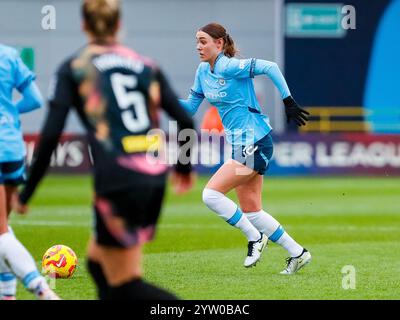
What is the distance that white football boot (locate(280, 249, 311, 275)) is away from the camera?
10367mm

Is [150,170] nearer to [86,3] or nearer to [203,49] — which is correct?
[86,3]

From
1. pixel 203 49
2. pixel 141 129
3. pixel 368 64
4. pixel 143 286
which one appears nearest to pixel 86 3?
pixel 141 129

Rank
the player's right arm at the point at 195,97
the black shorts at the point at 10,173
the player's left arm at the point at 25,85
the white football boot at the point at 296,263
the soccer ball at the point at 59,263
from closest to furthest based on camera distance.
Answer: the black shorts at the point at 10,173, the player's left arm at the point at 25,85, the soccer ball at the point at 59,263, the white football boot at the point at 296,263, the player's right arm at the point at 195,97

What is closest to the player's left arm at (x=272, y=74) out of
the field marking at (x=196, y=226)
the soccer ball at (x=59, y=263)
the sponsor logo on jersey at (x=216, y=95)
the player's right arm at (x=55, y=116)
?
the sponsor logo on jersey at (x=216, y=95)

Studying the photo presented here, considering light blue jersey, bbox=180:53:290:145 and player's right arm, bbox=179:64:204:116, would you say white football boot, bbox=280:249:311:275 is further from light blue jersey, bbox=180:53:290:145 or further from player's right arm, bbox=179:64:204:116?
player's right arm, bbox=179:64:204:116

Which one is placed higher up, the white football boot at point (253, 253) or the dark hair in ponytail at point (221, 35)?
the dark hair in ponytail at point (221, 35)

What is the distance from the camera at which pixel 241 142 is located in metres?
10.5

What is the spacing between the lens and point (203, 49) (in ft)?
34.7

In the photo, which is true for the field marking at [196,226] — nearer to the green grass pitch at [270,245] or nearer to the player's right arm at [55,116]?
the green grass pitch at [270,245]

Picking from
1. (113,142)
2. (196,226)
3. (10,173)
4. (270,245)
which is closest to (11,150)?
(10,173)

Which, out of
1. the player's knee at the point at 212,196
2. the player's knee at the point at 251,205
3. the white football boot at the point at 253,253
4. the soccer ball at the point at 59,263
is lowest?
the white football boot at the point at 253,253

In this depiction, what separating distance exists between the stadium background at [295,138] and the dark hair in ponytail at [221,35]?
2.23 meters

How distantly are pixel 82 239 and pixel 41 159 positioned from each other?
792 cm

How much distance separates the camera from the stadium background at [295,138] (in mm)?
11898
